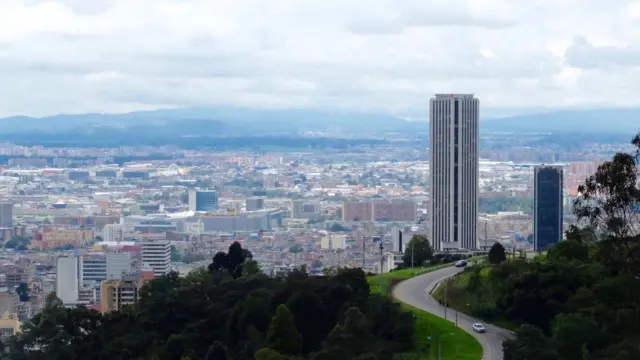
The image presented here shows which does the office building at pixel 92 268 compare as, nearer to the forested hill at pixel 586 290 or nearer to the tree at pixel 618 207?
the forested hill at pixel 586 290

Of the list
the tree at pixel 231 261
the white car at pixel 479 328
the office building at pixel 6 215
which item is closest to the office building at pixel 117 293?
the tree at pixel 231 261

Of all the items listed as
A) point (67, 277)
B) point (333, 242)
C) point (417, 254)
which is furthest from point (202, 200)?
point (417, 254)

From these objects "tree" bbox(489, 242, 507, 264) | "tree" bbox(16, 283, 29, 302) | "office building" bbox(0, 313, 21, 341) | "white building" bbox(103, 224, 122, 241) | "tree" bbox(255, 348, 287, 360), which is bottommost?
"tree" bbox(16, 283, 29, 302)

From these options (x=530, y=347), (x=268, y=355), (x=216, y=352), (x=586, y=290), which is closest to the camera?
(x=530, y=347)

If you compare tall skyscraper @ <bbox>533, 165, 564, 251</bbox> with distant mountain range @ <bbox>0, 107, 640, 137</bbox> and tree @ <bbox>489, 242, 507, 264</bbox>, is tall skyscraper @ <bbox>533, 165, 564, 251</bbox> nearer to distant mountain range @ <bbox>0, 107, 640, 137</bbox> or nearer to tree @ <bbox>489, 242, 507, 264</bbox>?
tree @ <bbox>489, 242, 507, 264</bbox>

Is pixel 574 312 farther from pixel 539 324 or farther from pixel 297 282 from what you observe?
pixel 297 282

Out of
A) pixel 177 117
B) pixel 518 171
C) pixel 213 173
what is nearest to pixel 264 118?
pixel 177 117

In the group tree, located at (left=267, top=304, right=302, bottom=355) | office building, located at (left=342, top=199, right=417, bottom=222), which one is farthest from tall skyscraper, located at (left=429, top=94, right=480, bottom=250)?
tree, located at (left=267, top=304, right=302, bottom=355)

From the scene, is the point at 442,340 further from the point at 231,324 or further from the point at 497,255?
the point at 497,255
